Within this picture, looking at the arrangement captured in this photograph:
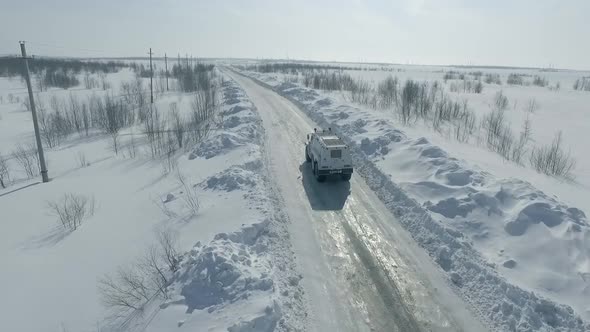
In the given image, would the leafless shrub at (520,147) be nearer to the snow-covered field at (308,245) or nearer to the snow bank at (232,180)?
the snow-covered field at (308,245)

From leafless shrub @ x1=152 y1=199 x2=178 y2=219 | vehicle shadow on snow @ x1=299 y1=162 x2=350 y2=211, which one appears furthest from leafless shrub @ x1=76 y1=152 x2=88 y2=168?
vehicle shadow on snow @ x1=299 y1=162 x2=350 y2=211

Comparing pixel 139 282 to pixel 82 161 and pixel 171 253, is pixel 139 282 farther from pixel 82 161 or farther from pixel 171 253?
pixel 82 161

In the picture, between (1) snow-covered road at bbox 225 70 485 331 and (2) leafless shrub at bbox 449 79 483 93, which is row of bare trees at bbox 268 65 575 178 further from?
(2) leafless shrub at bbox 449 79 483 93

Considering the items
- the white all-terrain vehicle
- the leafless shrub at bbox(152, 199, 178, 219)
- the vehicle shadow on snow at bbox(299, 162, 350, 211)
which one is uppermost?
the white all-terrain vehicle

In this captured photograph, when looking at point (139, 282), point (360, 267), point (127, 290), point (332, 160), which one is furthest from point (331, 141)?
point (127, 290)

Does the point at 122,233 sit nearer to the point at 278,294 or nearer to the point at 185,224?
the point at 185,224

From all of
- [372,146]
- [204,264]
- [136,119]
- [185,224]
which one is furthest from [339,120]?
[136,119]
